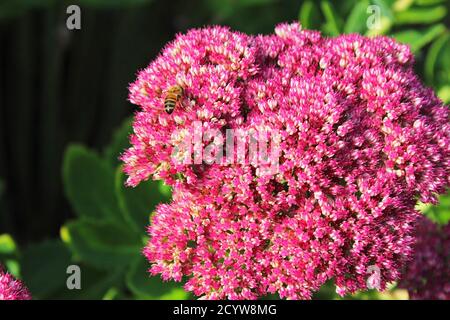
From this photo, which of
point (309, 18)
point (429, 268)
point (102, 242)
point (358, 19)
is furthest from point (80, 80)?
point (429, 268)

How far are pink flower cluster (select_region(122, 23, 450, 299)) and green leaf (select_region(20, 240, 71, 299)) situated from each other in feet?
2.55

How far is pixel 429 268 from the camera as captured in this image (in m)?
2.05

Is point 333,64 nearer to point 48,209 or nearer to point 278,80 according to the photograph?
point 278,80

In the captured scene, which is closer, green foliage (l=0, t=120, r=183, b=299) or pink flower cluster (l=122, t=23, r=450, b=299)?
pink flower cluster (l=122, t=23, r=450, b=299)

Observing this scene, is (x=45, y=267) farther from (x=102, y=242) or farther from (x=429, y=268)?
(x=429, y=268)

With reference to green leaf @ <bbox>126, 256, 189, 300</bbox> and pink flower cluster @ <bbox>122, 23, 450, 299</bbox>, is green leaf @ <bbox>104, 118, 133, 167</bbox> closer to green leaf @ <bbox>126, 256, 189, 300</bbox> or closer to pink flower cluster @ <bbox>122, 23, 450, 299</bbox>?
green leaf @ <bbox>126, 256, 189, 300</bbox>

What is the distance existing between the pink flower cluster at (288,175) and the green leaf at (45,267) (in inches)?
30.5

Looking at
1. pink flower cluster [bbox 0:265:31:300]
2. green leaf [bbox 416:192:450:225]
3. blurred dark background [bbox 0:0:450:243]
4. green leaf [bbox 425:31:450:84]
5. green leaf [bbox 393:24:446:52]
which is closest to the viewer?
pink flower cluster [bbox 0:265:31:300]

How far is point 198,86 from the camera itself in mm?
1808

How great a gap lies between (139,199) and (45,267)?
0.49m

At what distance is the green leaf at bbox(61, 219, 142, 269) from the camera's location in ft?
7.58

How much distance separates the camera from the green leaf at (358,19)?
2435 millimetres

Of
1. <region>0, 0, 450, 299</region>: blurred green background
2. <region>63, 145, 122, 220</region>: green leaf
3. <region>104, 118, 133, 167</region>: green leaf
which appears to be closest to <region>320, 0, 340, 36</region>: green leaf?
<region>0, 0, 450, 299</region>: blurred green background

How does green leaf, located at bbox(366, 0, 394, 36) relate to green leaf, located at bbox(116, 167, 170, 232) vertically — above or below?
above
